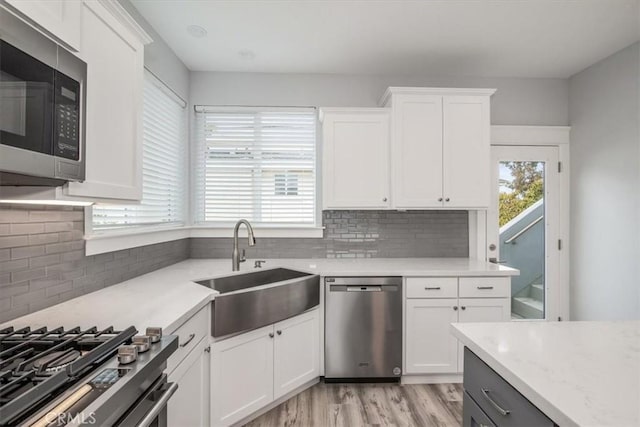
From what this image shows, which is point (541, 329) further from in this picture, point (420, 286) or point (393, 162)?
point (393, 162)

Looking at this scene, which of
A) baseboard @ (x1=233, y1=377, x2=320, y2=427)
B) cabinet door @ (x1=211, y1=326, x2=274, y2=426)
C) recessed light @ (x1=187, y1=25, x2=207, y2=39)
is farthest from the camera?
recessed light @ (x1=187, y1=25, x2=207, y2=39)

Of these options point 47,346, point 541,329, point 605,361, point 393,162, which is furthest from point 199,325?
point 393,162

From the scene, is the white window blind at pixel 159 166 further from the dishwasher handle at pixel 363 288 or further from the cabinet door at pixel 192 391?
the dishwasher handle at pixel 363 288

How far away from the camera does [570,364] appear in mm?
891

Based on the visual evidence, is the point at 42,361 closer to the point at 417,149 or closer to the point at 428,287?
the point at 428,287

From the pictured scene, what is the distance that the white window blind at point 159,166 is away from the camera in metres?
2.17

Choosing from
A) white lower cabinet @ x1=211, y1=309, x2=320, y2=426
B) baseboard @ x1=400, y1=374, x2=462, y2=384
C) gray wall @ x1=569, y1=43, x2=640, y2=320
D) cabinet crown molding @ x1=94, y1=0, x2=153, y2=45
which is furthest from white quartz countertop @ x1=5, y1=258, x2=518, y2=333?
cabinet crown molding @ x1=94, y1=0, x2=153, y2=45

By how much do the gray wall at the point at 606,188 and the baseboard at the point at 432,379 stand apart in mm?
1507

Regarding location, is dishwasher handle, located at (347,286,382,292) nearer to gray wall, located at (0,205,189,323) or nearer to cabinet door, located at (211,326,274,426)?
cabinet door, located at (211,326,274,426)

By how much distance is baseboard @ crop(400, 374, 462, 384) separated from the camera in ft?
8.51

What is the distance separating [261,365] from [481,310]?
1.75 m

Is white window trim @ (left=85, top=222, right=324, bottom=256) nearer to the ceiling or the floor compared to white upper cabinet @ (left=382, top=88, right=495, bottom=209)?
nearer to the floor

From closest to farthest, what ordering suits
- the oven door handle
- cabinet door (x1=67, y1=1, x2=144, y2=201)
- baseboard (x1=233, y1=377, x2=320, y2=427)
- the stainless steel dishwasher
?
1. the oven door handle
2. cabinet door (x1=67, y1=1, x2=144, y2=201)
3. baseboard (x1=233, y1=377, x2=320, y2=427)
4. the stainless steel dishwasher

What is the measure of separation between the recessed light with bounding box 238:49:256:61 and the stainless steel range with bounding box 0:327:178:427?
242 centimetres
